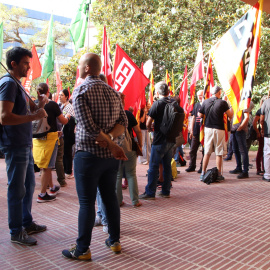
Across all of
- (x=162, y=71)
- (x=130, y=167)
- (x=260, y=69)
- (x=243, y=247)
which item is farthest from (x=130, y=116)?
(x=162, y=71)

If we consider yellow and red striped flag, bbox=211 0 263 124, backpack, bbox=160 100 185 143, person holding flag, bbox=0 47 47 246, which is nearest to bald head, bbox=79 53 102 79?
person holding flag, bbox=0 47 47 246

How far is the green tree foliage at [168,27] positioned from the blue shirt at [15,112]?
1358cm

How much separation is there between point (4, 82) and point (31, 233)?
185 centimetres

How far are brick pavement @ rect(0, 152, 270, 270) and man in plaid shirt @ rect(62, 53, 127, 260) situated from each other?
389mm

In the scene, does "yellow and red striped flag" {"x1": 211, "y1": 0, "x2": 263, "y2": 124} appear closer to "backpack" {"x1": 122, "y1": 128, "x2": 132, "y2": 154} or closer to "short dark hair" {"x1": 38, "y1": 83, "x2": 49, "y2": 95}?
"backpack" {"x1": 122, "y1": 128, "x2": 132, "y2": 154}

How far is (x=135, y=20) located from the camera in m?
18.7

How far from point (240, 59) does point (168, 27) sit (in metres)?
13.7

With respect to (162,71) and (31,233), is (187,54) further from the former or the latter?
(31,233)

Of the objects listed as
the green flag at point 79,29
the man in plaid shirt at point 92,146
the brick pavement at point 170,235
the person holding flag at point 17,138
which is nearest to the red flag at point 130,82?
the brick pavement at point 170,235

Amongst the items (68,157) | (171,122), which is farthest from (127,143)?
(68,157)

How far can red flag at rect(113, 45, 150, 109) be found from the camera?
6074mm

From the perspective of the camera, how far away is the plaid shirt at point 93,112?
3.09 m

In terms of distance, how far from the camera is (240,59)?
4.68 m

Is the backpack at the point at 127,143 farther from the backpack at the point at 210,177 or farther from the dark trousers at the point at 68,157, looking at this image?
the dark trousers at the point at 68,157
